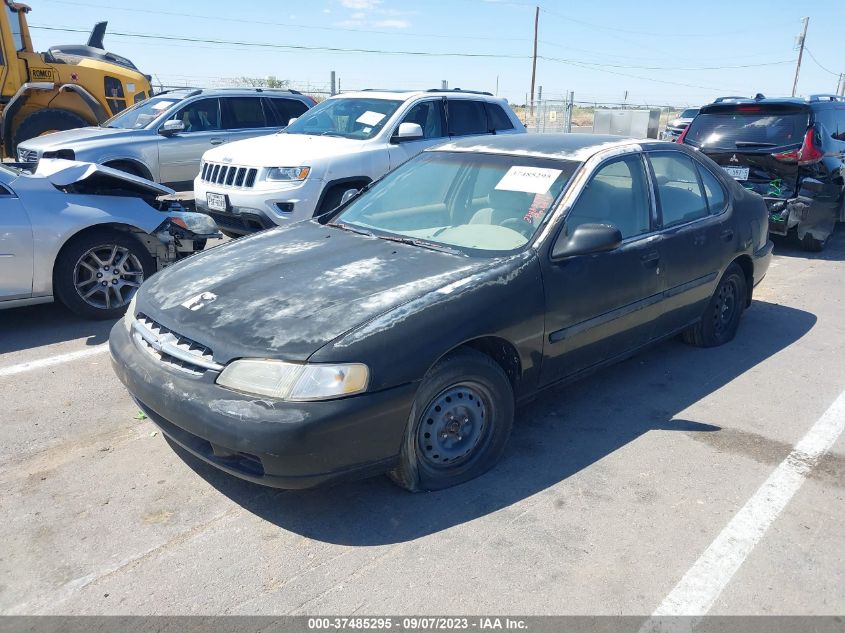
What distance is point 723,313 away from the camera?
5320 millimetres

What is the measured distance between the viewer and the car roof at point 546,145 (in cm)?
411

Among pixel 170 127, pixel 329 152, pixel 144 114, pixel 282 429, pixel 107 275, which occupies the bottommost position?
pixel 107 275

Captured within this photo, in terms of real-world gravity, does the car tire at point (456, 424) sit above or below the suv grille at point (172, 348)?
below

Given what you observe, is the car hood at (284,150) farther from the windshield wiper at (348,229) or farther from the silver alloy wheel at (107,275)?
the windshield wiper at (348,229)

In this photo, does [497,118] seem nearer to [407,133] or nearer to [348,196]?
[407,133]

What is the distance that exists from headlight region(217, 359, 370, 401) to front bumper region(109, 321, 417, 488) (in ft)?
0.12

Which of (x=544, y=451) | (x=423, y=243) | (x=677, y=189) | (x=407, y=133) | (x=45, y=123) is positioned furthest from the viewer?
(x=45, y=123)

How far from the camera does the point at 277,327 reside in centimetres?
297

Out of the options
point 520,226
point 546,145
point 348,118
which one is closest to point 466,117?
point 348,118

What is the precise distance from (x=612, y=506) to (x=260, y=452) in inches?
65.7

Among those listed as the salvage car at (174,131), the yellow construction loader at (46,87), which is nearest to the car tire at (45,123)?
the yellow construction loader at (46,87)

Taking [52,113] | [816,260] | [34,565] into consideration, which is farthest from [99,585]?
[52,113]

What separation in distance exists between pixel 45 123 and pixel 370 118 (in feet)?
25.5

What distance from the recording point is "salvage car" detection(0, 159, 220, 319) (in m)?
5.12
